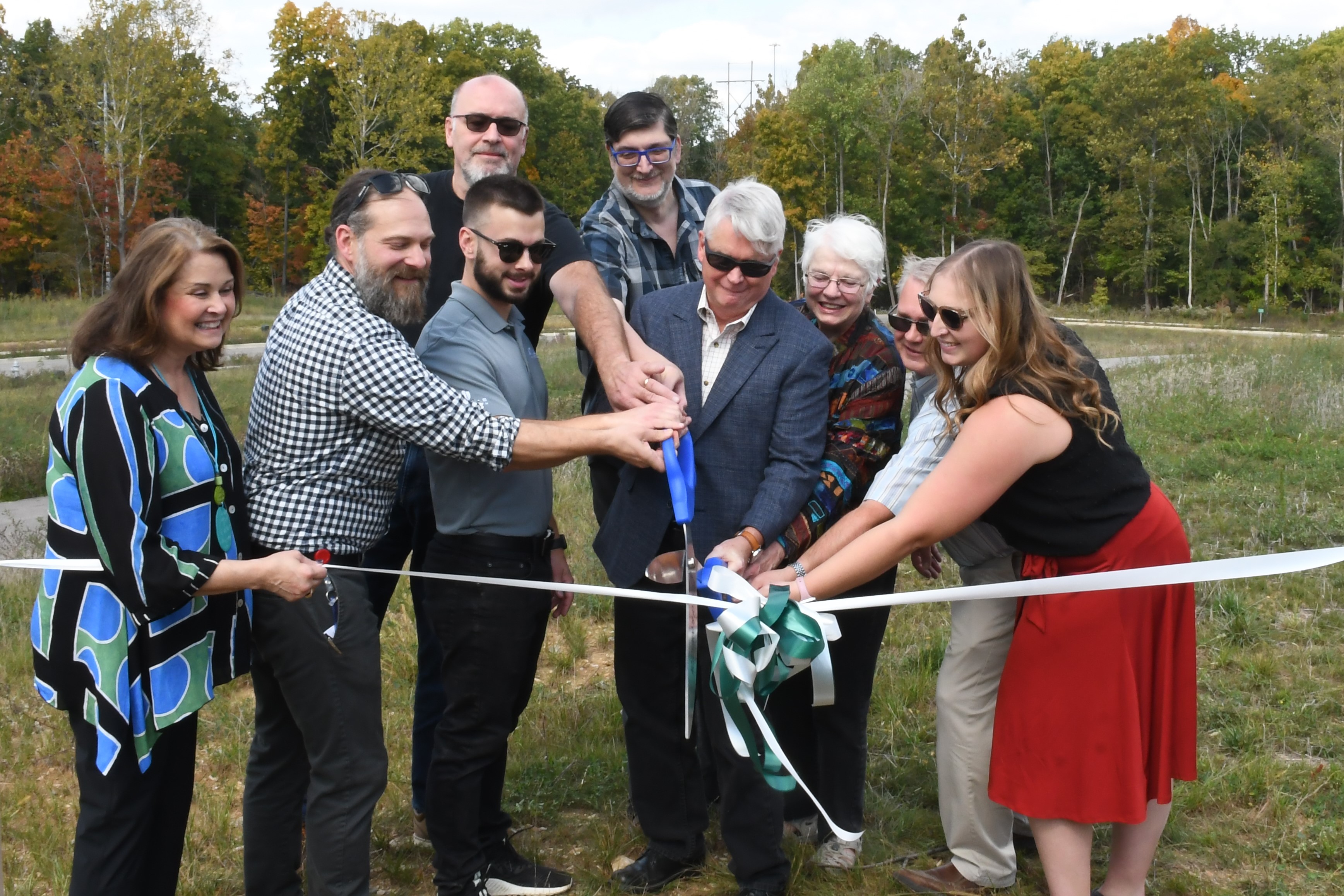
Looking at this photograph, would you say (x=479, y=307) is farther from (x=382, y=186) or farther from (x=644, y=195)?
(x=644, y=195)

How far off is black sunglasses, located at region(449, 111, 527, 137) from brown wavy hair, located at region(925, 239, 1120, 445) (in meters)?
1.85

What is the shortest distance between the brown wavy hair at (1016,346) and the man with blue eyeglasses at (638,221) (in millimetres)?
1259

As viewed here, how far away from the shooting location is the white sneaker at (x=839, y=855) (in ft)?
12.9

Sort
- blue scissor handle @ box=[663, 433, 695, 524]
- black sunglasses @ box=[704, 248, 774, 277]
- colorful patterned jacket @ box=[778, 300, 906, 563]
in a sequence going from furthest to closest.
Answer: colorful patterned jacket @ box=[778, 300, 906, 563]
black sunglasses @ box=[704, 248, 774, 277]
blue scissor handle @ box=[663, 433, 695, 524]

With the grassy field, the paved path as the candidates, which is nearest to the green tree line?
the paved path

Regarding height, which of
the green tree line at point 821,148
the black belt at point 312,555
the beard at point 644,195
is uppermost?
the green tree line at point 821,148

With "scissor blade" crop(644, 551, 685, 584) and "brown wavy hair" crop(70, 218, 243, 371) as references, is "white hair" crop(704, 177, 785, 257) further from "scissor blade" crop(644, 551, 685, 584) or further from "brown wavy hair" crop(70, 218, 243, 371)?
"brown wavy hair" crop(70, 218, 243, 371)

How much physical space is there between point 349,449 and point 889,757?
265 cm

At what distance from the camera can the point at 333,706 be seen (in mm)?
3184

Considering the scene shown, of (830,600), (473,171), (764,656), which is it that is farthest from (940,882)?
(473,171)

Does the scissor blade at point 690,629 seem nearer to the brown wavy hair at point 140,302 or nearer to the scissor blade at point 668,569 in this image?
the scissor blade at point 668,569

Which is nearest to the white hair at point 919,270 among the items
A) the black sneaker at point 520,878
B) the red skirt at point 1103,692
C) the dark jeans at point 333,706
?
the red skirt at point 1103,692

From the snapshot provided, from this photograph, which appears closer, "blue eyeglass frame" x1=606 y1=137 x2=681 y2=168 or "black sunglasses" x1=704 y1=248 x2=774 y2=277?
"black sunglasses" x1=704 y1=248 x2=774 y2=277

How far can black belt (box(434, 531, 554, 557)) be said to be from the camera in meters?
3.58
